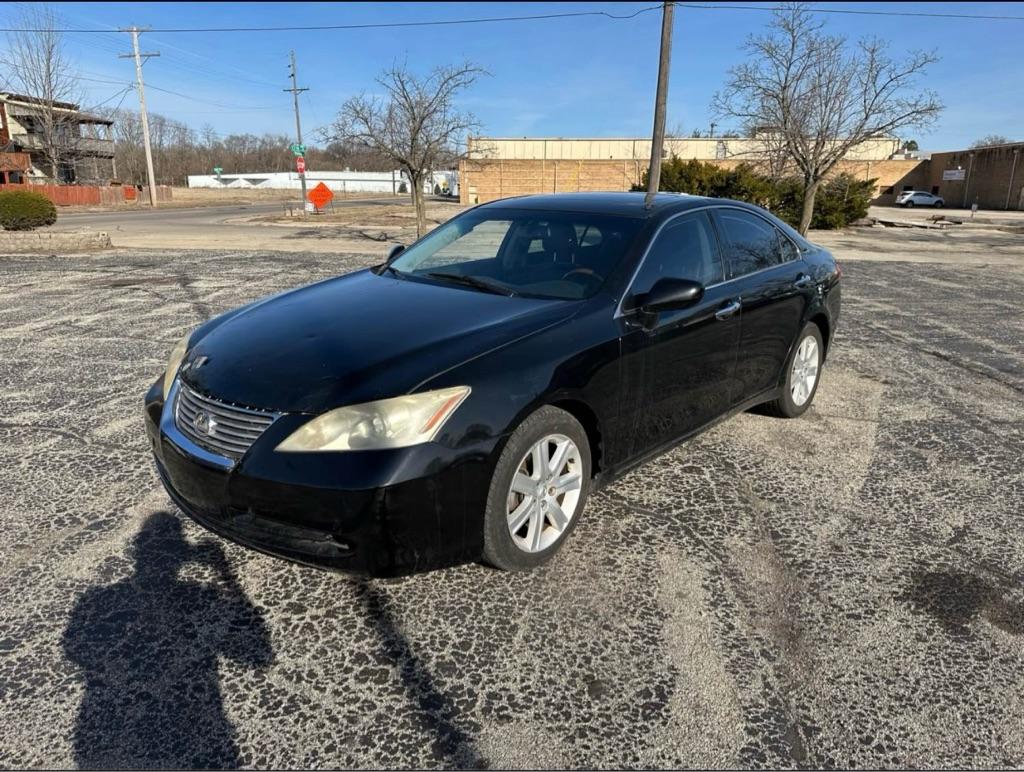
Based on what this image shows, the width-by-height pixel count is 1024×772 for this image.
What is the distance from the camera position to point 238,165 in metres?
118

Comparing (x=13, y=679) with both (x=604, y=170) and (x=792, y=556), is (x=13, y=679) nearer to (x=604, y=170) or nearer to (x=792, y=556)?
(x=792, y=556)

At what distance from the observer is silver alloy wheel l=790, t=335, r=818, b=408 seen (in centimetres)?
478

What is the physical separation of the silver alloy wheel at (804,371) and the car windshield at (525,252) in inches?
75.5

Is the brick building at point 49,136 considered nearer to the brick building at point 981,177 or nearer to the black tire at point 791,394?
the black tire at point 791,394

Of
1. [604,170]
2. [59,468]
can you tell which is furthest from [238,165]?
[59,468]

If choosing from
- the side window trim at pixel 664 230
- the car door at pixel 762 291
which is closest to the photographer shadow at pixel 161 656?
the side window trim at pixel 664 230

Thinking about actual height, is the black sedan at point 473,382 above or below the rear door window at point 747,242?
below

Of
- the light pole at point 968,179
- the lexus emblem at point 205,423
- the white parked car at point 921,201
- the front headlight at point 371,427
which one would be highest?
the light pole at point 968,179

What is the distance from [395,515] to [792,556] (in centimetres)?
190

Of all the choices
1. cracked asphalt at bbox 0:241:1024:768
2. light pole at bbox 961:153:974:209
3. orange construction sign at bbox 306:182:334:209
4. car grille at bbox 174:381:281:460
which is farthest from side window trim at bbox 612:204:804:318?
light pole at bbox 961:153:974:209

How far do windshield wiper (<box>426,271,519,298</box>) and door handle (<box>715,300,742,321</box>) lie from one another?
120 centimetres

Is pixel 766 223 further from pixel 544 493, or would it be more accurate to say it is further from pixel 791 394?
pixel 544 493

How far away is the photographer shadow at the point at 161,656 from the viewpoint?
80.1 inches

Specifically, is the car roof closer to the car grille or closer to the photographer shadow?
the car grille
